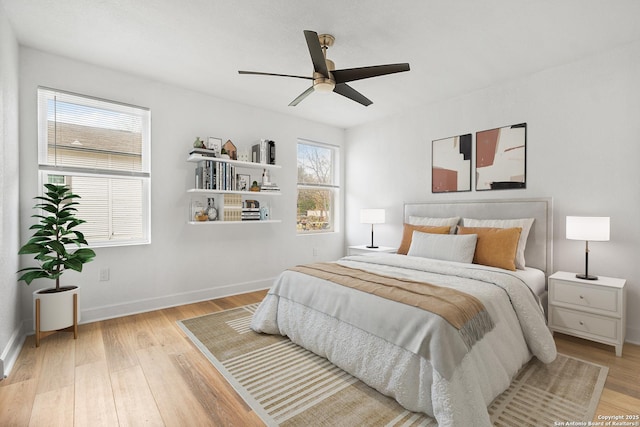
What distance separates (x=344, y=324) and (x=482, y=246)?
1718 millimetres

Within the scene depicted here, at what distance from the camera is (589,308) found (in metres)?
2.51

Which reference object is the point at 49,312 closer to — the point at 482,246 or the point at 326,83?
the point at 326,83

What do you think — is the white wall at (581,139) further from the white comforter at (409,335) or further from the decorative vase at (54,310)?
the decorative vase at (54,310)

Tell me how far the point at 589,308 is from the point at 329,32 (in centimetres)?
308

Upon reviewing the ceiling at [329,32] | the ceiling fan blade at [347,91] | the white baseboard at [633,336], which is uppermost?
the ceiling at [329,32]

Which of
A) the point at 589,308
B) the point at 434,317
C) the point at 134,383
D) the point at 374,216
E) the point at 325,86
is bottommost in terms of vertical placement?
the point at 134,383

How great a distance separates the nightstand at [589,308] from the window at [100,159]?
4.11 m

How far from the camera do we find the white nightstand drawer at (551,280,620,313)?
241cm

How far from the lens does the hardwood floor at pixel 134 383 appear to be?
1706mm

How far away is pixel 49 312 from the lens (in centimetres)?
259

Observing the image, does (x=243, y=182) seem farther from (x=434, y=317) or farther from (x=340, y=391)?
(x=434, y=317)

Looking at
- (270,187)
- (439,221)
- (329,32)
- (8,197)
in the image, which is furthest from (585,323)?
(8,197)

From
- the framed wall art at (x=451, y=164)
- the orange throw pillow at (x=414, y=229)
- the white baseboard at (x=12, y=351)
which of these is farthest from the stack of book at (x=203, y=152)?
the framed wall art at (x=451, y=164)

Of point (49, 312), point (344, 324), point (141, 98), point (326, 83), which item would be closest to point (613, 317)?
point (344, 324)
